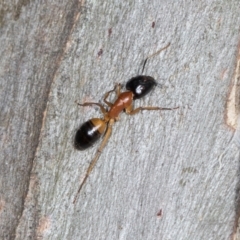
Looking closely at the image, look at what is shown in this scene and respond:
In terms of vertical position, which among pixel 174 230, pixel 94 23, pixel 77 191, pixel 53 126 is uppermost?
pixel 94 23

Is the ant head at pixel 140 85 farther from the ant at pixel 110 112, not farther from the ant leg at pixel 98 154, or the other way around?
the ant leg at pixel 98 154

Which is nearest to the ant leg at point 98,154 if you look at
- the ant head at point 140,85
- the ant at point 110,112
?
the ant at point 110,112

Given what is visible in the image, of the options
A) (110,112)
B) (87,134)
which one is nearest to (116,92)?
(110,112)

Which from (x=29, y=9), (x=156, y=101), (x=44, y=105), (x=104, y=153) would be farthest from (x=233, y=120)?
(x=29, y=9)

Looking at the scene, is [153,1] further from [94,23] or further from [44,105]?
[44,105]

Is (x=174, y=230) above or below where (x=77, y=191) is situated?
below

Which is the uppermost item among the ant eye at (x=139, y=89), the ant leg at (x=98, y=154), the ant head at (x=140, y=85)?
the ant head at (x=140, y=85)

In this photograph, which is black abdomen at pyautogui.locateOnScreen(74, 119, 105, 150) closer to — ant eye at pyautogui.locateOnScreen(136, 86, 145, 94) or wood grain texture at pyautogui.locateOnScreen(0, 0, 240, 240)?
wood grain texture at pyautogui.locateOnScreen(0, 0, 240, 240)
